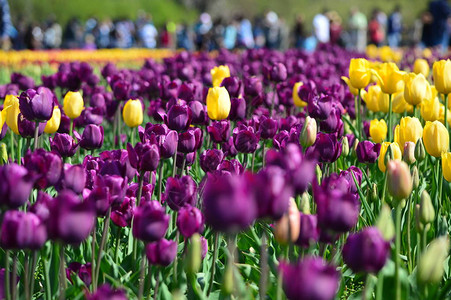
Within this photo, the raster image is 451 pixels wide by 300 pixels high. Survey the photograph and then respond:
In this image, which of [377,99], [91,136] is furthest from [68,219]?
[377,99]

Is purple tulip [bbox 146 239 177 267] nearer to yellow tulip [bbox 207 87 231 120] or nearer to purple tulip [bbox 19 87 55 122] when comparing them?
purple tulip [bbox 19 87 55 122]

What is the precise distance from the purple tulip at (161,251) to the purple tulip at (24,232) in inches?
11.2

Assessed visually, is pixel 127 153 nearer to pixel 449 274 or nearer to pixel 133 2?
pixel 449 274

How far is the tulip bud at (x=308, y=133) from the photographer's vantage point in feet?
6.89

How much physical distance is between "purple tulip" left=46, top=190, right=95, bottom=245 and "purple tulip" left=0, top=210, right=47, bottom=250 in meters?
0.09

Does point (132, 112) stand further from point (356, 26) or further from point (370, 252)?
point (356, 26)

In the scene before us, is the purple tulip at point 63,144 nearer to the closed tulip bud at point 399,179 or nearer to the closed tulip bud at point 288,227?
the closed tulip bud at point 288,227

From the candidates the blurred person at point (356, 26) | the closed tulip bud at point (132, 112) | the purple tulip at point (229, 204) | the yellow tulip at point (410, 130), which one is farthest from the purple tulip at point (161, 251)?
the blurred person at point (356, 26)

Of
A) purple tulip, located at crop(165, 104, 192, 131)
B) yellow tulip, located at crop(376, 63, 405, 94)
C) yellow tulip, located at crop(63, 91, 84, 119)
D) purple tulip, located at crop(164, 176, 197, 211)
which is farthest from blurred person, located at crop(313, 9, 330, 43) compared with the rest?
purple tulip, located at crop(164, 176, 197, 211)

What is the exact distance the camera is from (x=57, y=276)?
69.2 inches

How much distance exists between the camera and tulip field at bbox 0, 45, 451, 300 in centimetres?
120

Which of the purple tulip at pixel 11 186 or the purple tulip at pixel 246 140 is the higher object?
the purple tulip at pixel 11 186

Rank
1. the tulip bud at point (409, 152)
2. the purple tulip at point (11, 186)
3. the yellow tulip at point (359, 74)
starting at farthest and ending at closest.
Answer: the yellow tulip at point (359, 74) → the tulip bud at point (409, 152) → the purple tulip at point (11, 186)

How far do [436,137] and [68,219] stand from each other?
1.45m
